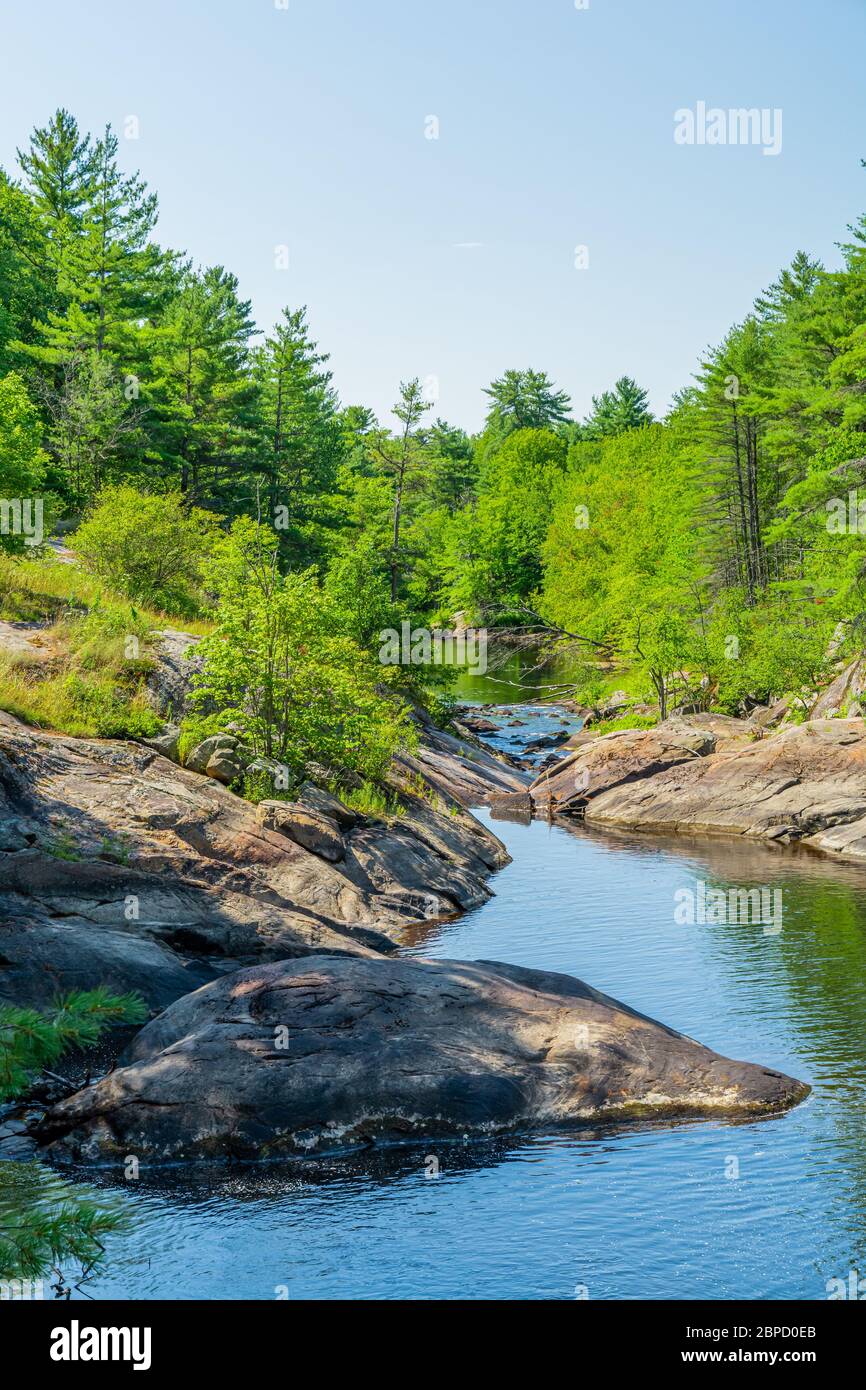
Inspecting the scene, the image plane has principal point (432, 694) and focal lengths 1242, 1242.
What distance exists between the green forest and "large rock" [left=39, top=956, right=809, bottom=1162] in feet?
28.6

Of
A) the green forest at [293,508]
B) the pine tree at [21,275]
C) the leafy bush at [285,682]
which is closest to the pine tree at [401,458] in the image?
the green forest at [293,508]

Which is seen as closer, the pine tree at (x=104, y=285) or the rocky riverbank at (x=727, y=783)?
the rocky riverbank at (x=727, y=783)

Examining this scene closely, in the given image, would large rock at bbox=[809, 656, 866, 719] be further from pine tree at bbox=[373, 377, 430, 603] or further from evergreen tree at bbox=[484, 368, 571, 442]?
evergreen tree at bbox=[484, 368, 571, 442]

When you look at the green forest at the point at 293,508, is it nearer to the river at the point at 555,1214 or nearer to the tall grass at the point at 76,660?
the tall grass at the point at 76,660

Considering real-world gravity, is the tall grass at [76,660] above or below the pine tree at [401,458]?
below

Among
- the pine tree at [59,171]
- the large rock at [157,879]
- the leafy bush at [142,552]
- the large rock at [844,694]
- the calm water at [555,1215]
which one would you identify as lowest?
the calm water at [555,1215]

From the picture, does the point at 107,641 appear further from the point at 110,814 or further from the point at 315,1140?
the point at 315,1140

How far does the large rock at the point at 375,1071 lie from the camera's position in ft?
37.8

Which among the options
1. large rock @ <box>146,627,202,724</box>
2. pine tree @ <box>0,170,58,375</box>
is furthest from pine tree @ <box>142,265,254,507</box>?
large rock @ <box>146,627,202,724</box>

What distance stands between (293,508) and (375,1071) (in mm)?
47655

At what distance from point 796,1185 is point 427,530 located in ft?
167

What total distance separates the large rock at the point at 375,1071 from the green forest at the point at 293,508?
344 inches

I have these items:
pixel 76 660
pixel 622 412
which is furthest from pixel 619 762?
pixel 622 412

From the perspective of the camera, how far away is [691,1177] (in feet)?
36.2
